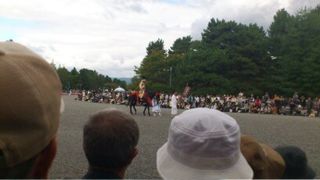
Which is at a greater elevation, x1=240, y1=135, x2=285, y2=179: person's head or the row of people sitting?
the row of people sitting

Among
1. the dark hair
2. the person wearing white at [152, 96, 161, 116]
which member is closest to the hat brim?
the dark hair

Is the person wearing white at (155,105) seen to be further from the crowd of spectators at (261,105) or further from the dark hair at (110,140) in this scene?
the dark hair at (110,140)

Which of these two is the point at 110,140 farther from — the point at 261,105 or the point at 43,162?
the point at 261,105

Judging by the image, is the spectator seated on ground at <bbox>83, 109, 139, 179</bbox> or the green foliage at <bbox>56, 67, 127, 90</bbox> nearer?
the spectator seated on ground at <bbox>83, 109, 139, 179</bbox>

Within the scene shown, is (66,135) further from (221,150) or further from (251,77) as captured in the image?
(251,77)

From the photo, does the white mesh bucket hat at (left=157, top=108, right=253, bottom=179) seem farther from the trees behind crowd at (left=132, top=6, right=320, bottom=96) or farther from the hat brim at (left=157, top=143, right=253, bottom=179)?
the trees behind crowd at (left=132, top=6, right=320, bottom=96)

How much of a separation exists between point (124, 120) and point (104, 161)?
215mm

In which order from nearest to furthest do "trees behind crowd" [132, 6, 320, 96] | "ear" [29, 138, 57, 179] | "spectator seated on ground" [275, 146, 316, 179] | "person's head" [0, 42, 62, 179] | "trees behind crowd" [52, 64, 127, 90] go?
"person's head" [0, 42, 62, 179] < "ear" [29, 138, 57, 179] < "spectator seated on ground" [275, 146, 316, 179] < "trees behind crowd" [132, 6, 320, 96] < "trees behind crowd" [52, 64, 127, 90]

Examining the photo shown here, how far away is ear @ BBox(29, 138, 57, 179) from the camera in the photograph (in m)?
1.76

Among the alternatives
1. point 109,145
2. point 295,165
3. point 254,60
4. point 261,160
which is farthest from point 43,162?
point 254,60

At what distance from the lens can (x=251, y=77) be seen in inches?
2554

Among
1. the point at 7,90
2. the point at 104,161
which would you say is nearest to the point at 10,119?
the point at 7,90

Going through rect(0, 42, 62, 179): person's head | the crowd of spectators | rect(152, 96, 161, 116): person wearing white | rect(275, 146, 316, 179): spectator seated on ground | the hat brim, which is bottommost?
the crowd of spectators

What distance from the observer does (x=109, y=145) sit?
2352mm
